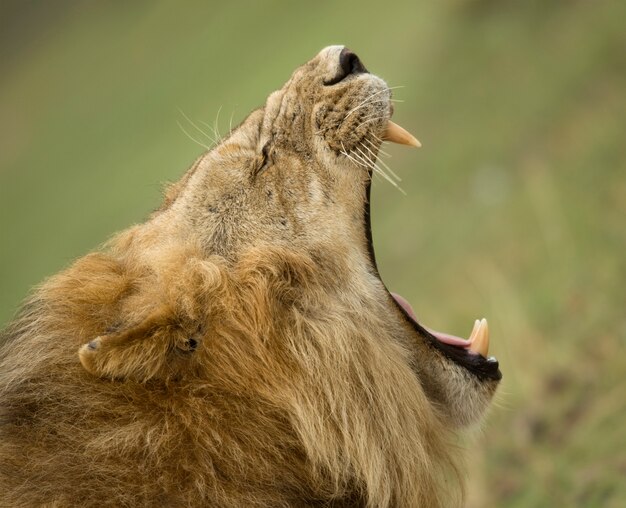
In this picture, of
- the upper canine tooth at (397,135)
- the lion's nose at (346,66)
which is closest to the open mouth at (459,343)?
the upper canine tooth at (397,135)

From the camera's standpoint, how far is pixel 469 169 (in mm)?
7621

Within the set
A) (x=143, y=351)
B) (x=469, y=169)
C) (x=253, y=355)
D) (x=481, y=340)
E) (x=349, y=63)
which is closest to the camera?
(x=143, y=351)

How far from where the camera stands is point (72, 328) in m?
3.04

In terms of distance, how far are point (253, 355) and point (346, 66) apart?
1.23 m

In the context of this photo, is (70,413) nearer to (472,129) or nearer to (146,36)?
(472,129)

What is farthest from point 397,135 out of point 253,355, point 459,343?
point 253,355

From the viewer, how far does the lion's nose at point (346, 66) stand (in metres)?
3.62

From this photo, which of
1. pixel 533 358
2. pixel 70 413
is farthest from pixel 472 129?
pixel 70 413

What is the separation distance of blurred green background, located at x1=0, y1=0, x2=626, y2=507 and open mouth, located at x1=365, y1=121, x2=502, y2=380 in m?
0.24

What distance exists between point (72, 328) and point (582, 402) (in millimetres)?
2563

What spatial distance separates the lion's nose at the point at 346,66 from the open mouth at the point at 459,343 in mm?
237

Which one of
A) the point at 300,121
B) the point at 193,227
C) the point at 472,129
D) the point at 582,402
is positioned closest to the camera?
the point at 193,227

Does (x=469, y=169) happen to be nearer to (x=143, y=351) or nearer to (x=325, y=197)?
(x=325, y=197)

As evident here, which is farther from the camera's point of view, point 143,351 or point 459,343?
point 459,343
